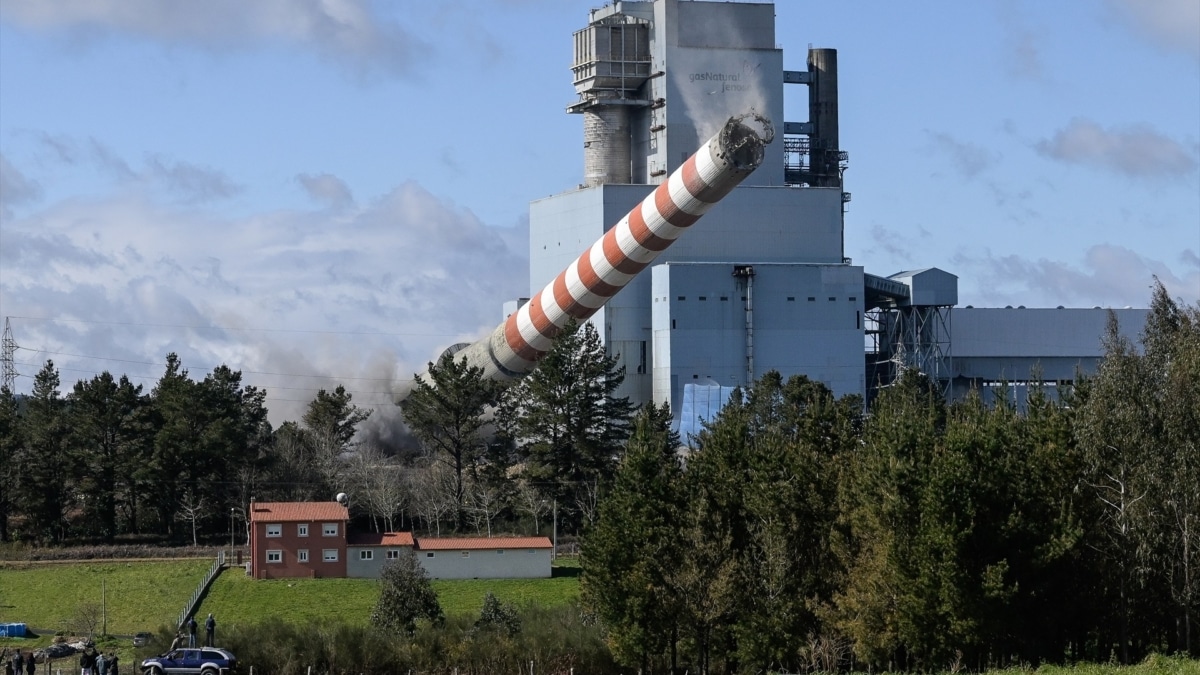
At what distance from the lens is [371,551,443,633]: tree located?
187ft

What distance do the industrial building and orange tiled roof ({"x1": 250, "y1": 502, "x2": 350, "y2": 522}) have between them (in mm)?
22558

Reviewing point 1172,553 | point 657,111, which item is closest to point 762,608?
point 1172,553

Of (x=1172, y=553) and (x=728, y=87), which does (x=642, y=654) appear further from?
(x=728, y=87)

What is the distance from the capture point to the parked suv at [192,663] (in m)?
51.3

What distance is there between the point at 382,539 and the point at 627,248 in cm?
1744

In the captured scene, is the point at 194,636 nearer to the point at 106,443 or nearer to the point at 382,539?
the point at 382,539

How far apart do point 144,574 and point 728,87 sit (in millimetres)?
40374

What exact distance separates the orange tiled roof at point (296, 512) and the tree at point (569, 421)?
32.7 ft

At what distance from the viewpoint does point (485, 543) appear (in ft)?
242

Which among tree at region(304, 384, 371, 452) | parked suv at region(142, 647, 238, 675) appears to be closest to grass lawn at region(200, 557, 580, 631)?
parked suv at region(142, 647, 238, 675)

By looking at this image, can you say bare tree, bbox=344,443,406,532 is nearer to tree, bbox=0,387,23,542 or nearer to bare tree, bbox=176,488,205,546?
bare tree, bbox=176,488,205,546

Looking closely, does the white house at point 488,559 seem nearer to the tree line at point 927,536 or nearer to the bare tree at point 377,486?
the bare tree at point 377,486

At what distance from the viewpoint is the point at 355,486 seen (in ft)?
281

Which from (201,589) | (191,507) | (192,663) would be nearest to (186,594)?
(201,589)
